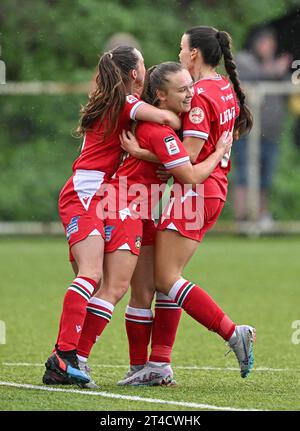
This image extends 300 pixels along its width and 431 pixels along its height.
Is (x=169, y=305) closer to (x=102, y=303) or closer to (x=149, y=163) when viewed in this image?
(x=102, y=303)

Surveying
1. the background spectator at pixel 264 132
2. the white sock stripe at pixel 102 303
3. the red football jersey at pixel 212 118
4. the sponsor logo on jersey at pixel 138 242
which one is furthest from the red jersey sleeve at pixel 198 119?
the background spectator at pixel 264 132

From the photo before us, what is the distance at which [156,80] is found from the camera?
6.25 meters

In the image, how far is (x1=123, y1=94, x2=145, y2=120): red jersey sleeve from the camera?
20.1 feet

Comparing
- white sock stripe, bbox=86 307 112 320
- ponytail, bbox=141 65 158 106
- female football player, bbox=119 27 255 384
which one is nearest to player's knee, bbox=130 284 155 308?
female football player, bbox=119 27 255 384

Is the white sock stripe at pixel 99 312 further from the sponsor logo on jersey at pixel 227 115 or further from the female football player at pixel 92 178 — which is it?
the sponsor logo on jersey at pixel 227 115

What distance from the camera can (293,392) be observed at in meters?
5.97

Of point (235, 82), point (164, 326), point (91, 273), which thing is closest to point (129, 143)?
point (91, 273)

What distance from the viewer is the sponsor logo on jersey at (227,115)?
20.7 feet

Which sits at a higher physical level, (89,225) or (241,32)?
(241,32)

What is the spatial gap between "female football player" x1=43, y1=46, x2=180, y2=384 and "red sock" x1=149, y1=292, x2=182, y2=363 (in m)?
0.48

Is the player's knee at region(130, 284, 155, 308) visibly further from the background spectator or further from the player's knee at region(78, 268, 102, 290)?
the background spectator
